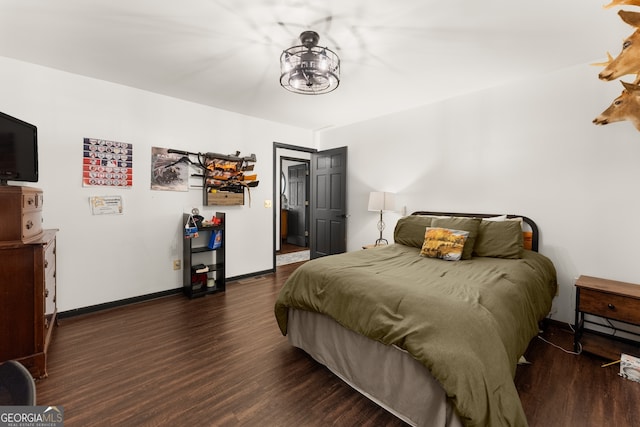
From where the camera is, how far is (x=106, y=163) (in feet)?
10.2

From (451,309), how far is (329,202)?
3635 mm

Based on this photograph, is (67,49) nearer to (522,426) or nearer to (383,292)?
(383,292)

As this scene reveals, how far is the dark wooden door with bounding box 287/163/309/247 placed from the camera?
7078 millimetres

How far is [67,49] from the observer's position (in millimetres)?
2457

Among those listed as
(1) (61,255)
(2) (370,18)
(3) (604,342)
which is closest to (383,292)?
(2) (370,18)

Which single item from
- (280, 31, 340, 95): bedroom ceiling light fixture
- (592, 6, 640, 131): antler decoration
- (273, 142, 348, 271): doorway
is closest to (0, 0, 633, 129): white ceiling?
(280, 31, 340, 95): bedroom ceiling light fixture

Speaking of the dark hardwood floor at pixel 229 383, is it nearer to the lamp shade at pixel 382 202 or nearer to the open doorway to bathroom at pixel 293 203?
the lamp shade at pixel 382 202

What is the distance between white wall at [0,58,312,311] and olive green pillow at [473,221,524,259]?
3.21 metres

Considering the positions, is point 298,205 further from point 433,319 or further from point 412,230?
point 433,319

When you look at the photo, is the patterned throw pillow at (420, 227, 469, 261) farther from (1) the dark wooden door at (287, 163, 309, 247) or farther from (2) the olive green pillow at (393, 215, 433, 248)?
(1) the dark wooden door at (287, 163, 309, 247)

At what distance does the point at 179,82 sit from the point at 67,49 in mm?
928

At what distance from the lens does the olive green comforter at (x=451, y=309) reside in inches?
48.8

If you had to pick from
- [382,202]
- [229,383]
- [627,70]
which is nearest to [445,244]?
[382,202]
